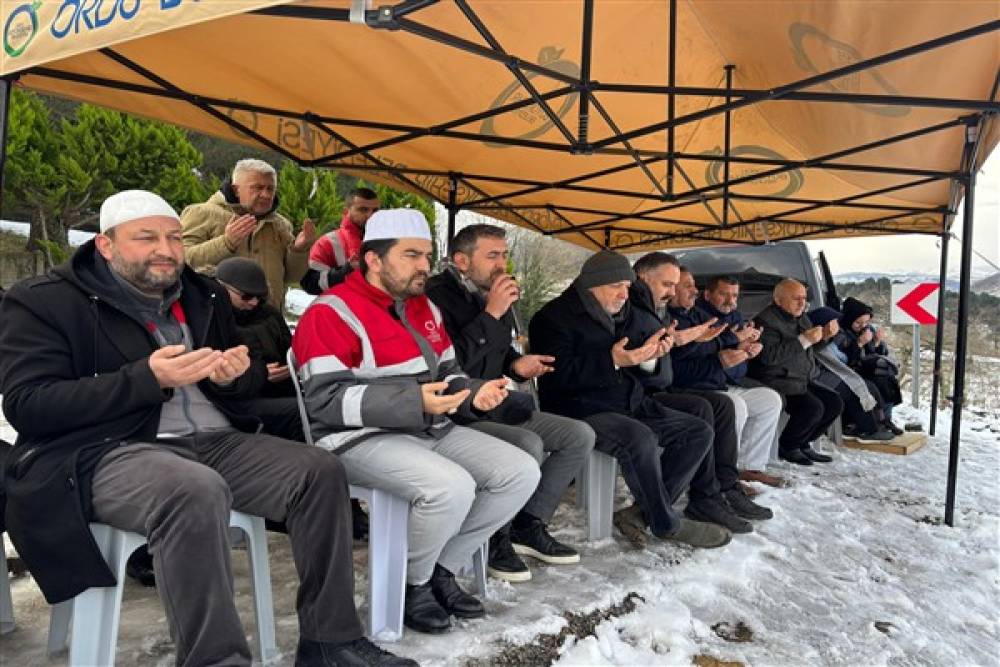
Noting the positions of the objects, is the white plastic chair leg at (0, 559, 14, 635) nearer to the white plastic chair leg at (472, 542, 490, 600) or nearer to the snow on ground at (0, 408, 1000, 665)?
the snow on ground at (0, 408, 1000, 665)

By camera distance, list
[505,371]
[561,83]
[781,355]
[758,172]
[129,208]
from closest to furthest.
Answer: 1. [129,208]
2. [505,371]
3. [561,83]
4. [758,172]
5. [781,355]

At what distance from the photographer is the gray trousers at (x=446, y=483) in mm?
2369

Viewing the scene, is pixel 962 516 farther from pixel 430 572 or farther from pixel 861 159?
pixel 430 572

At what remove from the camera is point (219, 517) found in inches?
72.8

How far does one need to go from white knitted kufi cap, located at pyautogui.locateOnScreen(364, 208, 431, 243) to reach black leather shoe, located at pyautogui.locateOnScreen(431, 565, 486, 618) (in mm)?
1231

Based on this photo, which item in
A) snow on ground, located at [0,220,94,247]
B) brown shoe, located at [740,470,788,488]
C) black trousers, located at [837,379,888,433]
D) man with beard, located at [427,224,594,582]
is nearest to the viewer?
man with beard, located at [427,224,594,582]

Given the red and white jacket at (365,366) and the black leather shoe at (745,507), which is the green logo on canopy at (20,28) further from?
the black leather shoe at (745,507)

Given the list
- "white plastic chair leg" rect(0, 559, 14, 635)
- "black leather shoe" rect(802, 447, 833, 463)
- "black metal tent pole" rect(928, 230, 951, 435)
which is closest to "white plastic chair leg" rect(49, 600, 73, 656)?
"white plastic chair leg" rect(0, 559, 14, 635)

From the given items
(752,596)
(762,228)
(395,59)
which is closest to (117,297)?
(395,59)

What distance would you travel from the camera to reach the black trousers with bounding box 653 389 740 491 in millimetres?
4180

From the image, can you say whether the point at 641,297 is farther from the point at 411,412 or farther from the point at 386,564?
the point at 386,564

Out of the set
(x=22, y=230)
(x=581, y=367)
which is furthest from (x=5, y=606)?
(x=22, y=230)

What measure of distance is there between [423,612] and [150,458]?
3.38 ft

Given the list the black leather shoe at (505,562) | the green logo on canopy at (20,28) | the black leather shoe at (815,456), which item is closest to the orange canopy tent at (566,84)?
the green logo on canopy at (20,28)
